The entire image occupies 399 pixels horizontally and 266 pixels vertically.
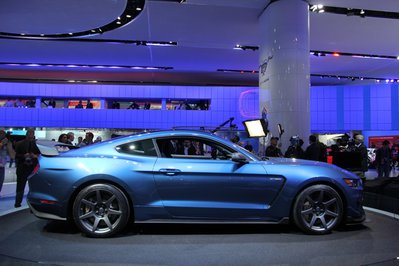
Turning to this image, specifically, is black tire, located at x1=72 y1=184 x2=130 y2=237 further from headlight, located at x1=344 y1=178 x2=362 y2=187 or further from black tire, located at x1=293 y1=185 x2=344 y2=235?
headlight, located at x1=344 y1=178 x2=362 y2=187

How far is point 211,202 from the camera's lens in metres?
4.44

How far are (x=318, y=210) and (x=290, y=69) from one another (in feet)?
18.8

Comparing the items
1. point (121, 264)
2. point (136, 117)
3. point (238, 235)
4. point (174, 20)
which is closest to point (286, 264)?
point (238, 235)

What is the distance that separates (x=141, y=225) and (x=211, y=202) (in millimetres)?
1144

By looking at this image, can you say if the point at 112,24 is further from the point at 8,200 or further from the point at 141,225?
the point at 141,225

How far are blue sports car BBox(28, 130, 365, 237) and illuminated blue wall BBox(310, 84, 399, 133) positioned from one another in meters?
19.3

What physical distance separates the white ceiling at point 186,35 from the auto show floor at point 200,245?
736 cm

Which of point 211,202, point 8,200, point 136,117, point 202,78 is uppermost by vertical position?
point 202,78

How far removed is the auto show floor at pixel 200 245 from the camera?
3596 millimetres

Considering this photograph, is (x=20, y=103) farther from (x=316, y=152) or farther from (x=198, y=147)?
(x=198, y=147)

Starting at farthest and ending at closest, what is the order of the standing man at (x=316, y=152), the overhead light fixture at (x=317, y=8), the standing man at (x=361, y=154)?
the overhead light fixture at (x=317, y=8)
the standing man at (x=361, y=154)
the standing man at (x=316, y=152)

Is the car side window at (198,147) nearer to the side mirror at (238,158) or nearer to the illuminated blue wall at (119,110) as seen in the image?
the side mirror at (238,158)

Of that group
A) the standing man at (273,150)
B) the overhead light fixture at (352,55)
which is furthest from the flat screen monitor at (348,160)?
the overhead light fixture at (352,55)

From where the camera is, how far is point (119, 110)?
2298 centimetres
